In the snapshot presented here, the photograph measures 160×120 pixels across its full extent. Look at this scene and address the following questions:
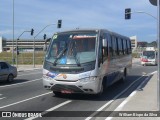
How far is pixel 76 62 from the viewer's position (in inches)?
488

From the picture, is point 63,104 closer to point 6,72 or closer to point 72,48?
point 72,48

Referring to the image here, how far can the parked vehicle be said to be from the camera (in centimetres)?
1227

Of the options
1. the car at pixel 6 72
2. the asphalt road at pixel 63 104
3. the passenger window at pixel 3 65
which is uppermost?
the passenger window at pixel 3 65

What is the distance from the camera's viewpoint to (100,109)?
10672 mm

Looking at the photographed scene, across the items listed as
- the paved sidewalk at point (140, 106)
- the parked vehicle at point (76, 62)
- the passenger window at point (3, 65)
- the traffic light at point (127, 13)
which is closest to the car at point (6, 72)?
the passenger window at point (3, 65)

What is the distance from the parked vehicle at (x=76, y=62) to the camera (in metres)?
12.3

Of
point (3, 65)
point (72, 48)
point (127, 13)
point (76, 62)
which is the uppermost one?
point (127, 13)

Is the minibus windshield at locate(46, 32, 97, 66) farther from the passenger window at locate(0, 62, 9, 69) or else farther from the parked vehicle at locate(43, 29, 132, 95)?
the passenger window at locate(0, 62, 9, 69)

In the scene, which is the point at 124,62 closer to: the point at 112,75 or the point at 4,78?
the point at 112,75

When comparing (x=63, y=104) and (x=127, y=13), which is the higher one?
(x=127, y=13)

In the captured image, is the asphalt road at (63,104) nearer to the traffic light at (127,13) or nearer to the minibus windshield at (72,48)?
the minibus windshield at (72,48)

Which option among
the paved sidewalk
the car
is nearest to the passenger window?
the car

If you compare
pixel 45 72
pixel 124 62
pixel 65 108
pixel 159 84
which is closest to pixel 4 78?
pixel 124 62

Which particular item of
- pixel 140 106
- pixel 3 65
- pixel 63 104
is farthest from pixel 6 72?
pixel 140 106
